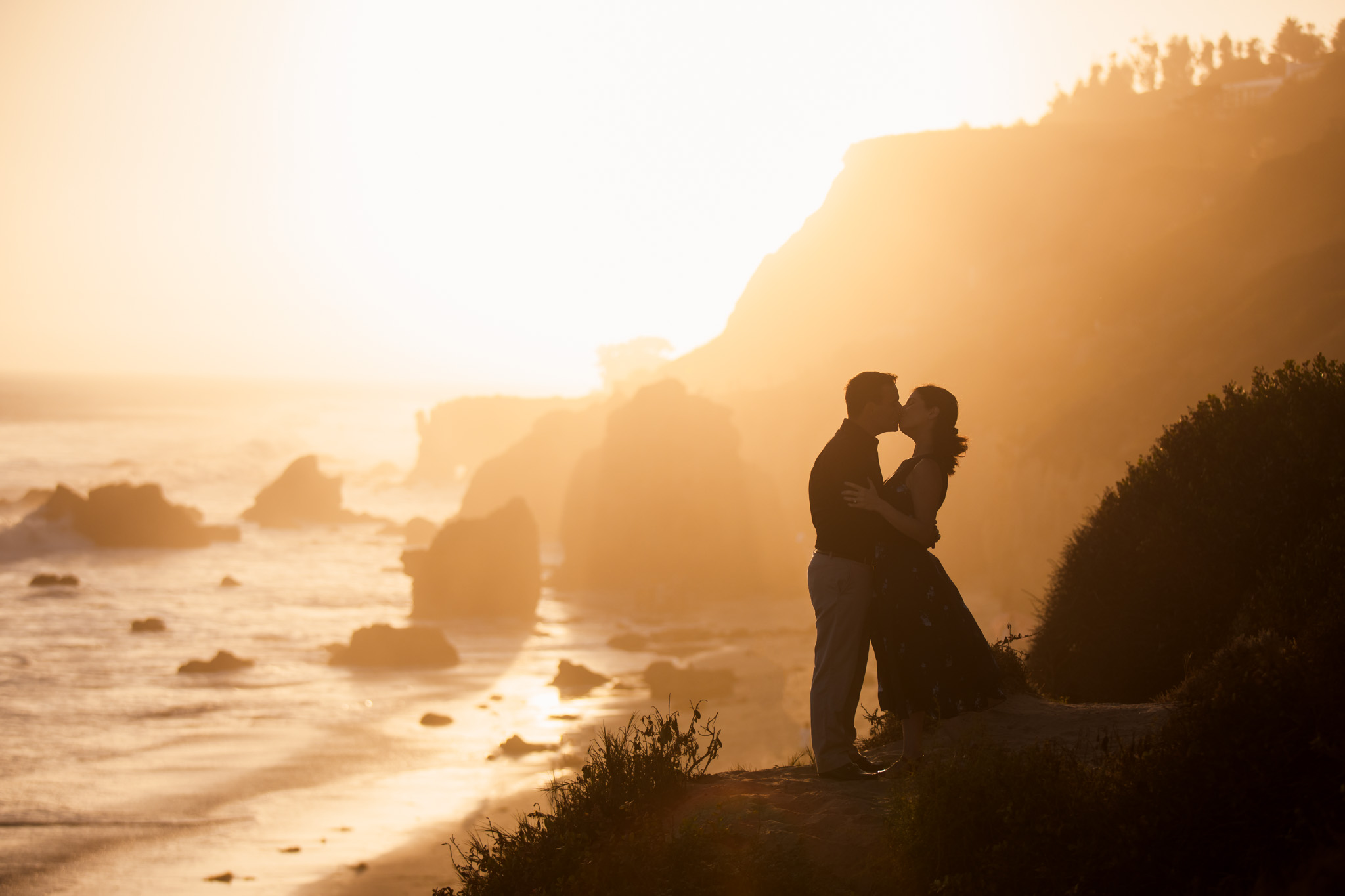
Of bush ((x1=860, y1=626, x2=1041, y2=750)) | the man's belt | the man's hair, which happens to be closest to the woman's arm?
the man's belt

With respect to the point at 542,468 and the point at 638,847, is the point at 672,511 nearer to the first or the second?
the point at 542,468

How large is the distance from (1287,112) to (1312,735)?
7837cm

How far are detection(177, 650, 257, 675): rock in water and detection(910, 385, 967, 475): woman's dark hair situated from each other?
3337 centimetres

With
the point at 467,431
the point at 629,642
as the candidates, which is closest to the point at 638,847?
the point at 629,642

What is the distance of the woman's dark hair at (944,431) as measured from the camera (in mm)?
6328

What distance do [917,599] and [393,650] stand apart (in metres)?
32.0

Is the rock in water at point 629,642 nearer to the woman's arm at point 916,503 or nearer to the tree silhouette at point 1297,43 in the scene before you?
the woman's arm at point 916,503

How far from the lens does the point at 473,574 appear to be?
45438 mm

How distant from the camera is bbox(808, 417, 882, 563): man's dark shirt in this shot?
6203mm

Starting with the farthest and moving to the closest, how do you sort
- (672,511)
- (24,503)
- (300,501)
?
(24,503), (300,501), (672,511)

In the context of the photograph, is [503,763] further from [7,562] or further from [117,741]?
[7,562]

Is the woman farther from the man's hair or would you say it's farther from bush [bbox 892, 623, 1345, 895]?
bush [bbox 892, 623, 1345, 895]

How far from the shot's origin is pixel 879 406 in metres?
6.30

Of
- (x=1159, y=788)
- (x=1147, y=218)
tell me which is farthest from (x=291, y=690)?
(x=1147, y=218)
